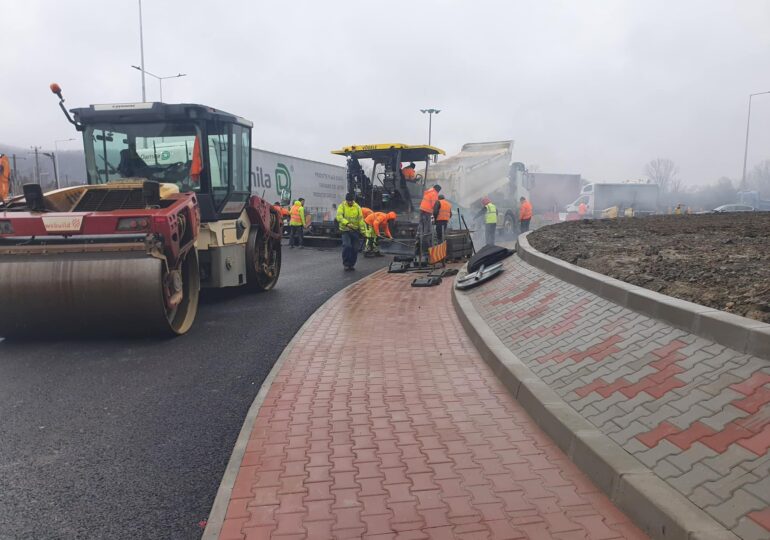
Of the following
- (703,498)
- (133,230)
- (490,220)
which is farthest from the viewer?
(490,220)

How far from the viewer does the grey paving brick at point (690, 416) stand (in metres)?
3.00

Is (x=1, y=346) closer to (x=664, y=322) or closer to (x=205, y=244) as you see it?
(x=205, y=244)

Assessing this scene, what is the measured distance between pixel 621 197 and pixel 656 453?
37130 millimetres

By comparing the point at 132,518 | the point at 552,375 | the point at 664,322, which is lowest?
the point at 132,518

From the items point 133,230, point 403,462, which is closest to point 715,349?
point 403,462

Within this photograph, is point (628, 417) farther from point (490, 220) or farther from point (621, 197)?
point (621, 197)

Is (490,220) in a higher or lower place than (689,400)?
higher

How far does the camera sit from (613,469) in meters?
2.88

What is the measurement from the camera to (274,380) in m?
4.84

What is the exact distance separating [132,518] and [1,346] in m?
4.23

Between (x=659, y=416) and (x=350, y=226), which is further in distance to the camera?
(x=350, y=226)

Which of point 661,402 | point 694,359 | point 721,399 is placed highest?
point 694,359

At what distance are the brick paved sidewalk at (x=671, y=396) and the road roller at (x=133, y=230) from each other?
3.85m

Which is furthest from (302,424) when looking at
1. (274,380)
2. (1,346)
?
(1,346)
